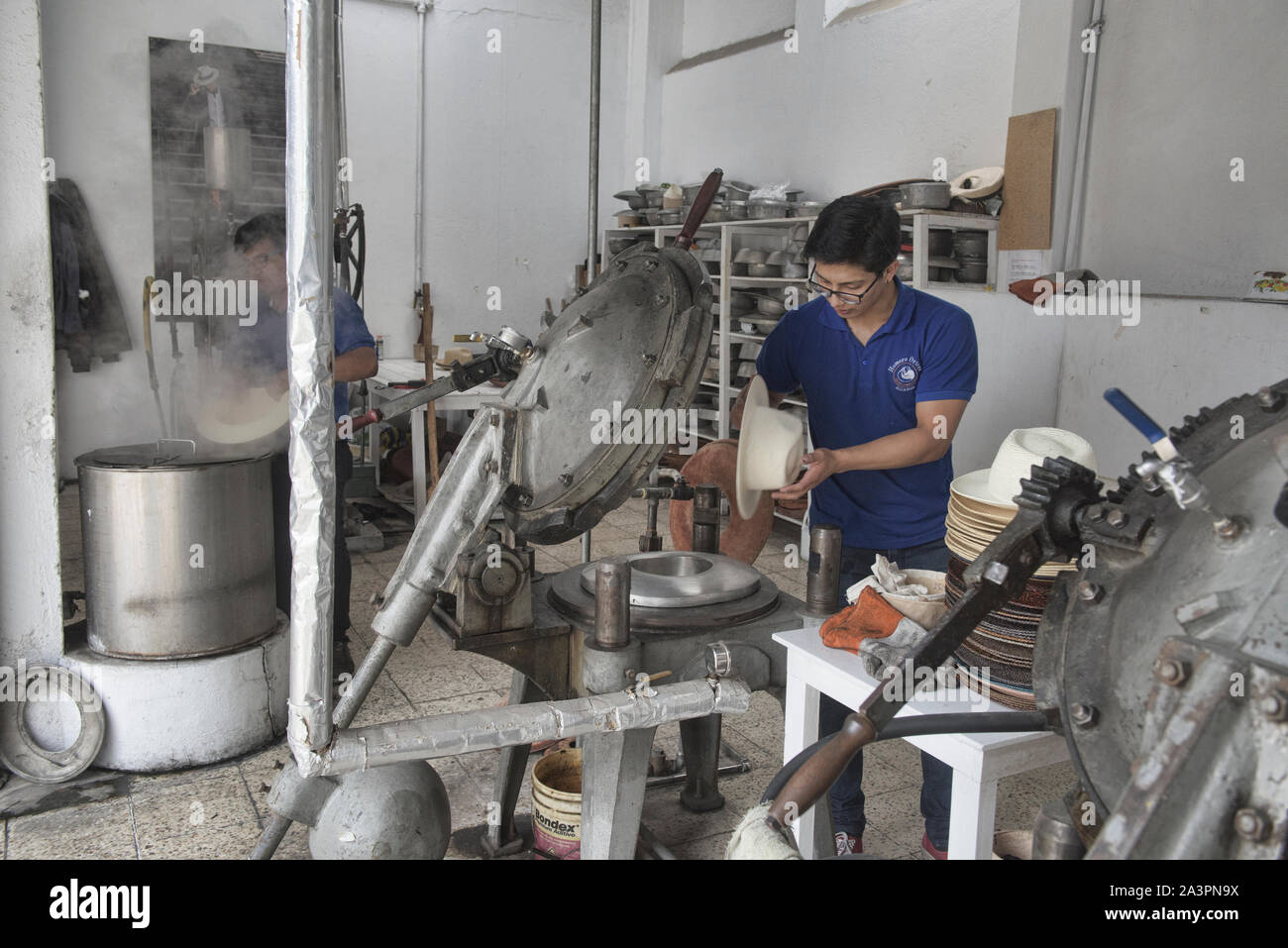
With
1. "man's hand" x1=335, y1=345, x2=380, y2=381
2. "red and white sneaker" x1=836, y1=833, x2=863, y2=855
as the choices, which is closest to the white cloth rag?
"red and white sneaker" x1=836, y1=833, x2=863, y2=855

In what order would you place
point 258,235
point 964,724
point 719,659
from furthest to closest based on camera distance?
point 258,235 < point 719,659 < point 964,724

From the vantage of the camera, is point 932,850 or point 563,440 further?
point 932,850

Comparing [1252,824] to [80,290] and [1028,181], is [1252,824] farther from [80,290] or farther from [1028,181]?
[80,290]

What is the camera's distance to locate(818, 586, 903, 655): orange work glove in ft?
5.95

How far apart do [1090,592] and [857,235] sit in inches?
59.5

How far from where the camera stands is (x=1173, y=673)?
83 centimetres

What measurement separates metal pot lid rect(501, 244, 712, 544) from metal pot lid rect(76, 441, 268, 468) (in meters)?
1.63

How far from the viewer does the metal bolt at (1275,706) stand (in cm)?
76

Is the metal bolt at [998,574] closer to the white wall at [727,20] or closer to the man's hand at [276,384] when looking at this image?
the man's hand at [276,384]

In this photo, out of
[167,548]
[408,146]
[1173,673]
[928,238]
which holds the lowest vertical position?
[167,548]

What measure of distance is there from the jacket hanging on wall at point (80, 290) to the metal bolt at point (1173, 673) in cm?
681

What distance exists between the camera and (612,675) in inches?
77.2

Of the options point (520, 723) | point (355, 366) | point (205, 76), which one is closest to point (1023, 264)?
point (355, 366)

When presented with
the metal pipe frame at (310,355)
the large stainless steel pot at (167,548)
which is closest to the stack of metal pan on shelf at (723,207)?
the large stainless steel pot at (167,548)
